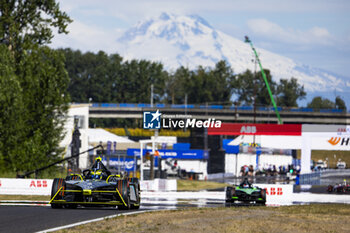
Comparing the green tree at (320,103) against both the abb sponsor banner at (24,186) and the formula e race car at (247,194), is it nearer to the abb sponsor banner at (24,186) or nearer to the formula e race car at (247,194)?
the abb sponsor banner at (24,186)

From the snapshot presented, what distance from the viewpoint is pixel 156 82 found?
15675 centimetres

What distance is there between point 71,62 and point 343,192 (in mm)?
119853

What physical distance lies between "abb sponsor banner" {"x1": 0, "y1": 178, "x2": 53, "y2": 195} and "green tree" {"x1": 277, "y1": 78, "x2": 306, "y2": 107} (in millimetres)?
140446

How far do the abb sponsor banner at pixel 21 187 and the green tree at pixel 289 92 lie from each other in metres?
140

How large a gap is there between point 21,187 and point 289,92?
142122 millimetres

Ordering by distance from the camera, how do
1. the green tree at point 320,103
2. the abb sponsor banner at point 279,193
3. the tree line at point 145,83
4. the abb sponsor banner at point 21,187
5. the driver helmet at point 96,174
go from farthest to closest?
the green tree at point 320,103 → the tree line at point 145,83 → the abb sponsor banner at point 279,193 → the abb sponsor banner at point 21,187 → the driver helmet at point 96,174

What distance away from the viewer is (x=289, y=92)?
552ft

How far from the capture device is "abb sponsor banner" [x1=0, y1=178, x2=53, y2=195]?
106ft

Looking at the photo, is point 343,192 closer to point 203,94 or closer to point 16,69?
point 16,69

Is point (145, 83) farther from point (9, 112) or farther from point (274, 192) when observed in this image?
point (274, 192)

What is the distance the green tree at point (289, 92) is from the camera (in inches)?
6629

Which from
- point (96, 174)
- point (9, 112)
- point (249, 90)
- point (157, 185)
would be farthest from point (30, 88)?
point (249, 90)

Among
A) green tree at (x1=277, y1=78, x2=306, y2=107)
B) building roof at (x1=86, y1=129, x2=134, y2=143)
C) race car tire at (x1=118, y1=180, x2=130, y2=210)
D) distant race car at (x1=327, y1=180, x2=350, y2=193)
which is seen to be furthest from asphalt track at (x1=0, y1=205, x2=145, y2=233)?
green tree at (x1=277, y1=78, x2=306, y2=107)

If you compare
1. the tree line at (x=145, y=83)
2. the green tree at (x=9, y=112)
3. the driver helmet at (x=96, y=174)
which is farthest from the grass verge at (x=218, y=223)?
the tree line at (x=145, y=83)
